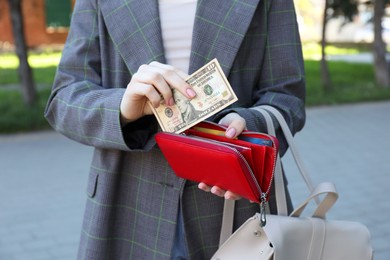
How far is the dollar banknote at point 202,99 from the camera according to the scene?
1392mm

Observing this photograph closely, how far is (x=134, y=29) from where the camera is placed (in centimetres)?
166

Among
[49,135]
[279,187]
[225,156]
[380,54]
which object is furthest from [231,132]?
[380,54]

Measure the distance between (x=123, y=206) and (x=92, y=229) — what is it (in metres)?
0.10

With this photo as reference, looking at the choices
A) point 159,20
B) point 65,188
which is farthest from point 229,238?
point 65,188

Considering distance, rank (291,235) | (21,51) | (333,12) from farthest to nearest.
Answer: (333,12) → (21,51) → (291,235)

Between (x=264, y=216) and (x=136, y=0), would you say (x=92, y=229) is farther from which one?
(x=136, y=0)

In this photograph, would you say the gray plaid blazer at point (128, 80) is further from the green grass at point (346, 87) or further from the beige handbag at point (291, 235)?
the green grass at point (346, 87)

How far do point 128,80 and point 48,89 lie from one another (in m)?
9.83

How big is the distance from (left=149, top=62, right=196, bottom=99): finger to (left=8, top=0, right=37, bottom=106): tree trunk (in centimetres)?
862

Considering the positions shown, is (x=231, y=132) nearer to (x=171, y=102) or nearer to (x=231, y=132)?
(x=231, y=132)

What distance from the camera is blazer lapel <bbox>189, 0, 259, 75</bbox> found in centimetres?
164

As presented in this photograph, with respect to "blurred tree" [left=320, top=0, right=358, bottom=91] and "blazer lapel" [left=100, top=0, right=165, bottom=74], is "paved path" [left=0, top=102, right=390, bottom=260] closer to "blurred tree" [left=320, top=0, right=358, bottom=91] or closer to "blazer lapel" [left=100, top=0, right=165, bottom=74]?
"blurred tree" [left=320, top=0, right=358, bottom=91]

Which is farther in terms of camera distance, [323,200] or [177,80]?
[323,200]

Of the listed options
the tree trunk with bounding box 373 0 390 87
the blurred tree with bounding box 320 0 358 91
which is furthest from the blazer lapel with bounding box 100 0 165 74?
the tree trunk with bounding box 373 0 390 87
